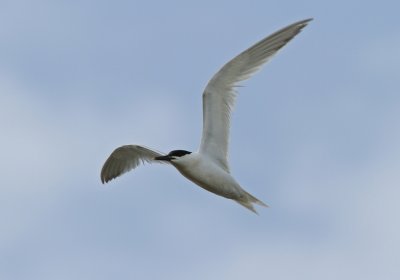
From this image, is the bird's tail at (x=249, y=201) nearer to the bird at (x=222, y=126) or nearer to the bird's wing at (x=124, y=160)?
the bird at (x=222, y=126)

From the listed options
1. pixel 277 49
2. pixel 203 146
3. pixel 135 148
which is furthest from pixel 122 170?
pixel 277 49

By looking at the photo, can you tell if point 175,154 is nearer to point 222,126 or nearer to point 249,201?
point 222,126

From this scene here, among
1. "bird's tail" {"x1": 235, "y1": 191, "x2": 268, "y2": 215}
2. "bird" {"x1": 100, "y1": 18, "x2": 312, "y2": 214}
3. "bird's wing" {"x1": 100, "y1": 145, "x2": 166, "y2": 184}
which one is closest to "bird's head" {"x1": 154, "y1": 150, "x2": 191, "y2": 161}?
"bird" {"x1": 100, "y1": 18, "x2": 312, "y2": 214}

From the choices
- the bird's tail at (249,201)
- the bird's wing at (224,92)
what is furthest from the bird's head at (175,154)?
the bird's tail at (249,201)

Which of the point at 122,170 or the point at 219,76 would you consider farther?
the point at 122,170

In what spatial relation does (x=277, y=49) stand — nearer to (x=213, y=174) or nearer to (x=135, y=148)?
(x=213, y=174)

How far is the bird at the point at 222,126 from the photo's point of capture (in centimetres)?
1280

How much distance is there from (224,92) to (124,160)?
8.36 ft

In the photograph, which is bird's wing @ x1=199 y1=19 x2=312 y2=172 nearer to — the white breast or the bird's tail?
the white breast

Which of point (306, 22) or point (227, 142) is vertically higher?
point (306, 22)

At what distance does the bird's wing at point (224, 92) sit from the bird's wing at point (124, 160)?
1.47 m

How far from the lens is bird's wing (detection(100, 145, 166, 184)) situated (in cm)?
1463

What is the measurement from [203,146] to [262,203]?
3.49 feet

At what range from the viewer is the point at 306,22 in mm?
12633
